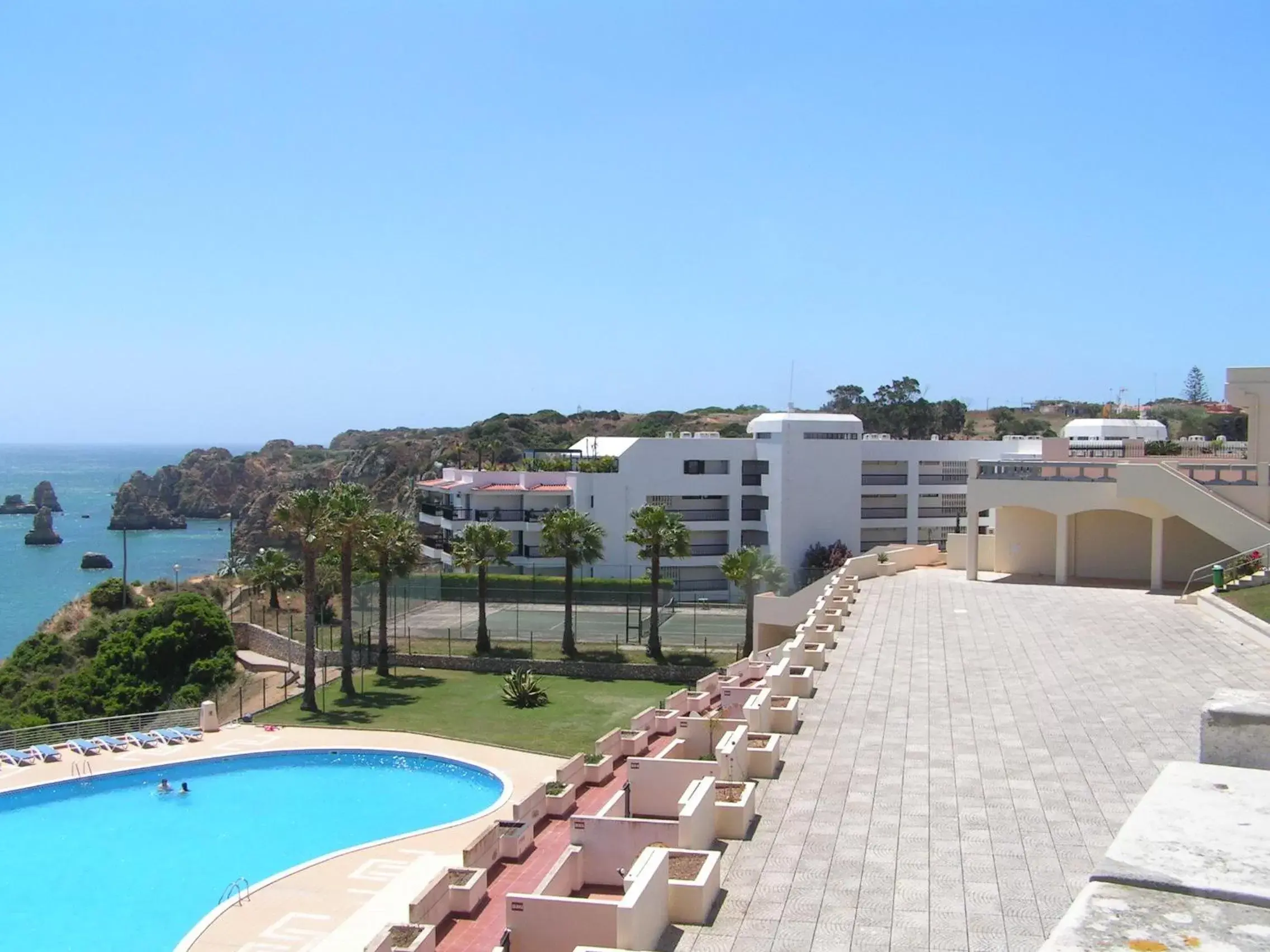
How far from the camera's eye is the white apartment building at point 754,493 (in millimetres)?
64750

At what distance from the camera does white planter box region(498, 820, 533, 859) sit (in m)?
16.7

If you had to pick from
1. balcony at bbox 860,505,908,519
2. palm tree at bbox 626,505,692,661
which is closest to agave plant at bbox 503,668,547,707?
palm tree at bbox 626,505,692,661

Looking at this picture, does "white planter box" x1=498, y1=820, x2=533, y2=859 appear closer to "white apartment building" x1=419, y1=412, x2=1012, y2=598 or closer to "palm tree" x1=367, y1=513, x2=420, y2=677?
"palm tree" x1=367, y1=513, x2=420, y2=677

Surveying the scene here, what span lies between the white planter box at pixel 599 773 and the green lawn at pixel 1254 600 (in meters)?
15.1

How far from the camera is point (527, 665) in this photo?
4541 cm

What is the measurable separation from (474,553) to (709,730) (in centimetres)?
3218

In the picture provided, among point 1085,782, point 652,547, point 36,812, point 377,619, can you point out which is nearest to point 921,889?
point 1085,782

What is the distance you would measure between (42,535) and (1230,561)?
601 ft

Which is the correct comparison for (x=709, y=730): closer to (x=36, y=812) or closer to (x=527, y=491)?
(x=36, y=812)

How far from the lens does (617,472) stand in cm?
6544

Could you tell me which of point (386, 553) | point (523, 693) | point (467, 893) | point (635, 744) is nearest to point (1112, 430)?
point (523, 693)

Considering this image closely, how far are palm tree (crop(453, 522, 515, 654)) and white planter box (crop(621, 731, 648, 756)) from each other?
25898 mm

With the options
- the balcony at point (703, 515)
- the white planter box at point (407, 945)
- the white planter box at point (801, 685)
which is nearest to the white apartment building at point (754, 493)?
the balcony at point (703, 515)

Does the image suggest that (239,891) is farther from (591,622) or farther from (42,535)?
(42,535)
